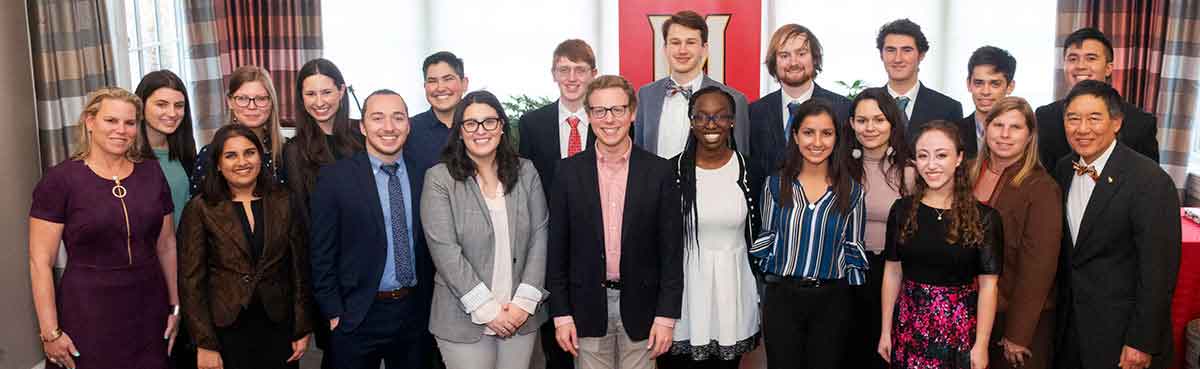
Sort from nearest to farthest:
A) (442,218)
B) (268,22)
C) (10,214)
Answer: (442,218) → (10,214) → (268,22)

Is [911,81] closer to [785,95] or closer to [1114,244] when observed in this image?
[785,95]

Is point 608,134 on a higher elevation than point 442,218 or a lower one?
higher

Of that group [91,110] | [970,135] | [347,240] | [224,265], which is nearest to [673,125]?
[970,135]

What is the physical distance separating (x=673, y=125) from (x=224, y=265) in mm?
1738

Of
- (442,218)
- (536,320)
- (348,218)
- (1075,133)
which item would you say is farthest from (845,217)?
(348,218)

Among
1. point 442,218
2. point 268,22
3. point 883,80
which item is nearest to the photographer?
point 442,218

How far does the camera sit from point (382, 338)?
9.61 ft

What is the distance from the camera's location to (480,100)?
2.79 meters

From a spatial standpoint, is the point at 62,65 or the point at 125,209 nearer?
the point at 125,209

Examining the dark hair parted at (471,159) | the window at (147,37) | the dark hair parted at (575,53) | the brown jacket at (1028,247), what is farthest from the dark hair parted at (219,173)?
the brown jacket at (1028,247)

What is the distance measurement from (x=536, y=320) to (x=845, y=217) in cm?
106

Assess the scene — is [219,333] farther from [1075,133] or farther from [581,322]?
[1075,133]

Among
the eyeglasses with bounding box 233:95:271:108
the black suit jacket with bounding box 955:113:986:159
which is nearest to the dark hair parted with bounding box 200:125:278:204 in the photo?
the eyeglasses with bounding box 233:95:271:108

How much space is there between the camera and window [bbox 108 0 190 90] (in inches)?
186
